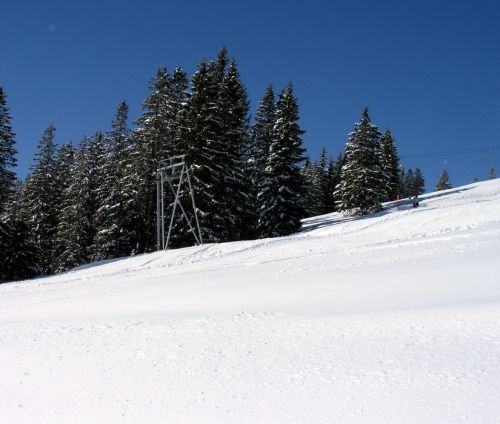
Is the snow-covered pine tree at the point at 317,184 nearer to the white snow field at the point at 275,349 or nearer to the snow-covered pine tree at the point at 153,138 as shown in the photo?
the snow-covered pine tree at the point at 153,138

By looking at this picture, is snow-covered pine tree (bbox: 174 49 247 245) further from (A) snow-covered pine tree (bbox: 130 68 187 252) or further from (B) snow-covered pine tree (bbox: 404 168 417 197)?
(B) snow-covered pine tree (bbox: 404 168 417 197)

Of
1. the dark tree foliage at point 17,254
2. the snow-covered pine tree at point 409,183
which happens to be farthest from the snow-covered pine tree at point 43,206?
the snow-covered pine tree at point 409,183

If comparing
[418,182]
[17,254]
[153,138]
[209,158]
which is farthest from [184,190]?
[418,182]

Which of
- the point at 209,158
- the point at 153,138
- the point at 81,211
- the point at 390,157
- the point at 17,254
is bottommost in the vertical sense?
the point at 17,254

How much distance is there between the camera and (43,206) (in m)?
42.6

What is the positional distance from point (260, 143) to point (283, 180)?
8.05 meters

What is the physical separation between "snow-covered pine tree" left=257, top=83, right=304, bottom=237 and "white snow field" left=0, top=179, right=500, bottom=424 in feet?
75.3

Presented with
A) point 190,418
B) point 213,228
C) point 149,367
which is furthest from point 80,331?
point 213,228

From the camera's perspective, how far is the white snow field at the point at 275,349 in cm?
400

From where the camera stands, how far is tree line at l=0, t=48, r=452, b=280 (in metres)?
31.2

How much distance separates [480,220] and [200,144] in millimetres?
18864

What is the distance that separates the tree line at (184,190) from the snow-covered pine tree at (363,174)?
101mm

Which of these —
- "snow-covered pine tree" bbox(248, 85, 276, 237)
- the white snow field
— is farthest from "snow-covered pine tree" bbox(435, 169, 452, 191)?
the white snow field

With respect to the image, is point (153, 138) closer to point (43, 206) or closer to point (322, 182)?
point (43, 206)
